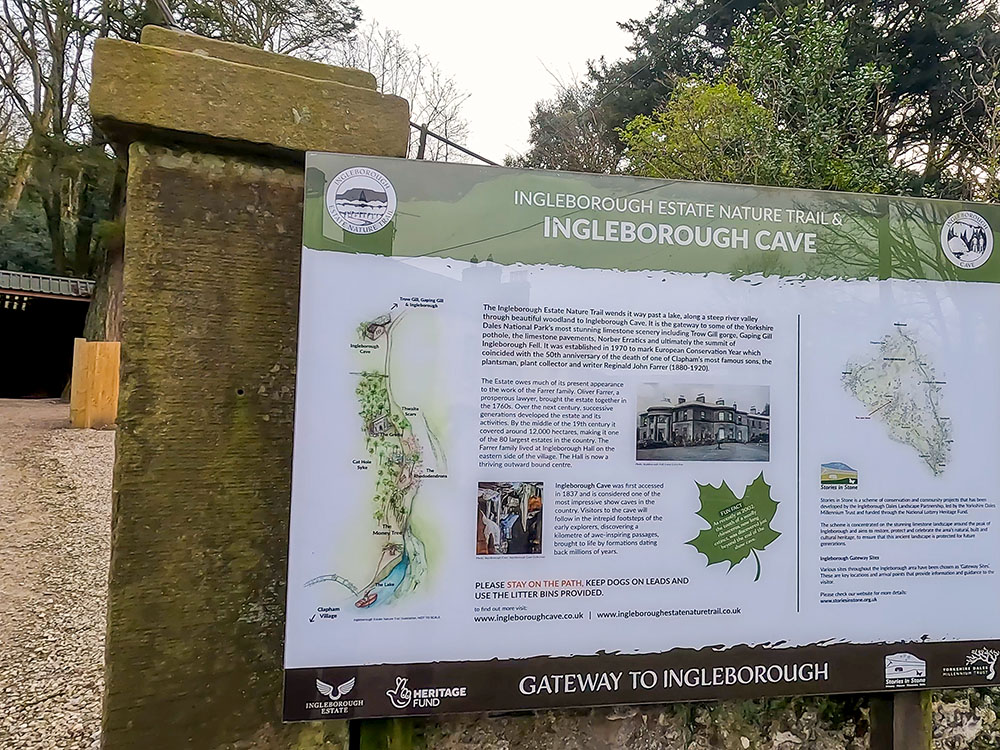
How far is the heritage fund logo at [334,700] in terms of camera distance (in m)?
1.69

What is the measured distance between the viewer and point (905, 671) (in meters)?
1.96

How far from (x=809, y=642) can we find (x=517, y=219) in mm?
1415

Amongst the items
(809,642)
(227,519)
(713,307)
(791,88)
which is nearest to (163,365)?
(227,519)

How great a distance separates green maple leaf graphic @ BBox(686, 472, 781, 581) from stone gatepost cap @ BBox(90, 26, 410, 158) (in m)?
1.27

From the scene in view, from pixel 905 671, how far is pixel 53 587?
5382 mm

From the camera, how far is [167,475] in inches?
67.1

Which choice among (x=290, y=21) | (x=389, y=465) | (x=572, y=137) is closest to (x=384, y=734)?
(x=389, y=465)

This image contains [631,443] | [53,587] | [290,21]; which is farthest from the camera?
[290,21]

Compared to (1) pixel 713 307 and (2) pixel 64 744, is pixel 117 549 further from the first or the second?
(2) pixel 64 744

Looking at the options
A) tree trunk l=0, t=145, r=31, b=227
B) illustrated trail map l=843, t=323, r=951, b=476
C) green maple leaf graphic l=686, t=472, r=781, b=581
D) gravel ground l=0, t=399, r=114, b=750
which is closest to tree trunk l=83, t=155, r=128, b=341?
gravel ground l=0, t=399, r=114, b=750

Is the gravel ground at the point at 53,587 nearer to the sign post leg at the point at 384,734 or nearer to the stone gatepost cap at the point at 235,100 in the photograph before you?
the sign post leg at the point at 384,734

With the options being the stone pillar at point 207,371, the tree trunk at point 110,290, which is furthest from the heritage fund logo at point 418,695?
the tree trunk at point 110,290

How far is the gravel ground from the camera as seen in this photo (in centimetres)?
321

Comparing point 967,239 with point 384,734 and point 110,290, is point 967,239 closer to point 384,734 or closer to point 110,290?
point 384,734
